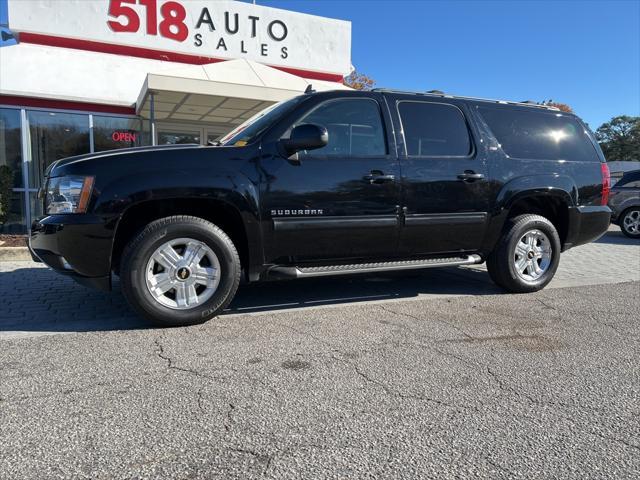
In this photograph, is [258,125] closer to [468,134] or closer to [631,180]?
[468,134]

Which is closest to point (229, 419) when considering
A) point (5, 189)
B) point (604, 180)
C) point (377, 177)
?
point (377, 177)

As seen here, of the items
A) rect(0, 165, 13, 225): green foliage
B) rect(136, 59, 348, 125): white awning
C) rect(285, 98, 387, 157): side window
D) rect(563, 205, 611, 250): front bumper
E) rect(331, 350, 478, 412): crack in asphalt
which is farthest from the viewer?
rect(0, 165, 13, 225): green foliage

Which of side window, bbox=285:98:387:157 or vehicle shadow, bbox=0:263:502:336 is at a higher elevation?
side window, bbox=285:98:387:157

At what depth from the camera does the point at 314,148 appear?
4.18 meters

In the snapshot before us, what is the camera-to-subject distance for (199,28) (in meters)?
12.6

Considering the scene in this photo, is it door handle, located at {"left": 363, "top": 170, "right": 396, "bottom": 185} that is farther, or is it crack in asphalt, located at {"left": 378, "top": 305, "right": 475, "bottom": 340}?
door handle, located at {"left": 363, "top": 170, "right": 396, "bottom": 185}

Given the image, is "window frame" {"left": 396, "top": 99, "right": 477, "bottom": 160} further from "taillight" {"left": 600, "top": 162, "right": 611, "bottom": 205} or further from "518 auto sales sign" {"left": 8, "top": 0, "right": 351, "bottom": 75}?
"518 auto sales sign" {"left": 8, "top": 0, "right": 351, "bottom": 75}

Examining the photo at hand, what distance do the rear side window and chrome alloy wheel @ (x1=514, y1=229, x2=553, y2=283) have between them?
88 centimetres

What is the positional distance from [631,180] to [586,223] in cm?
851

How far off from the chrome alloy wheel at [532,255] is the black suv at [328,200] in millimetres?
16

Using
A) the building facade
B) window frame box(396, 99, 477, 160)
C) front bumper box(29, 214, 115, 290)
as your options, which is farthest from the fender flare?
the building facade

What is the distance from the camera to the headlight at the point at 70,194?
3.70 m

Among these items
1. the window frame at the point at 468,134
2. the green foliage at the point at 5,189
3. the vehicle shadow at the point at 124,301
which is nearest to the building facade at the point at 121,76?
the green foliage at the point at 5,189

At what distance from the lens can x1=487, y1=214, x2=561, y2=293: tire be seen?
205 inches
